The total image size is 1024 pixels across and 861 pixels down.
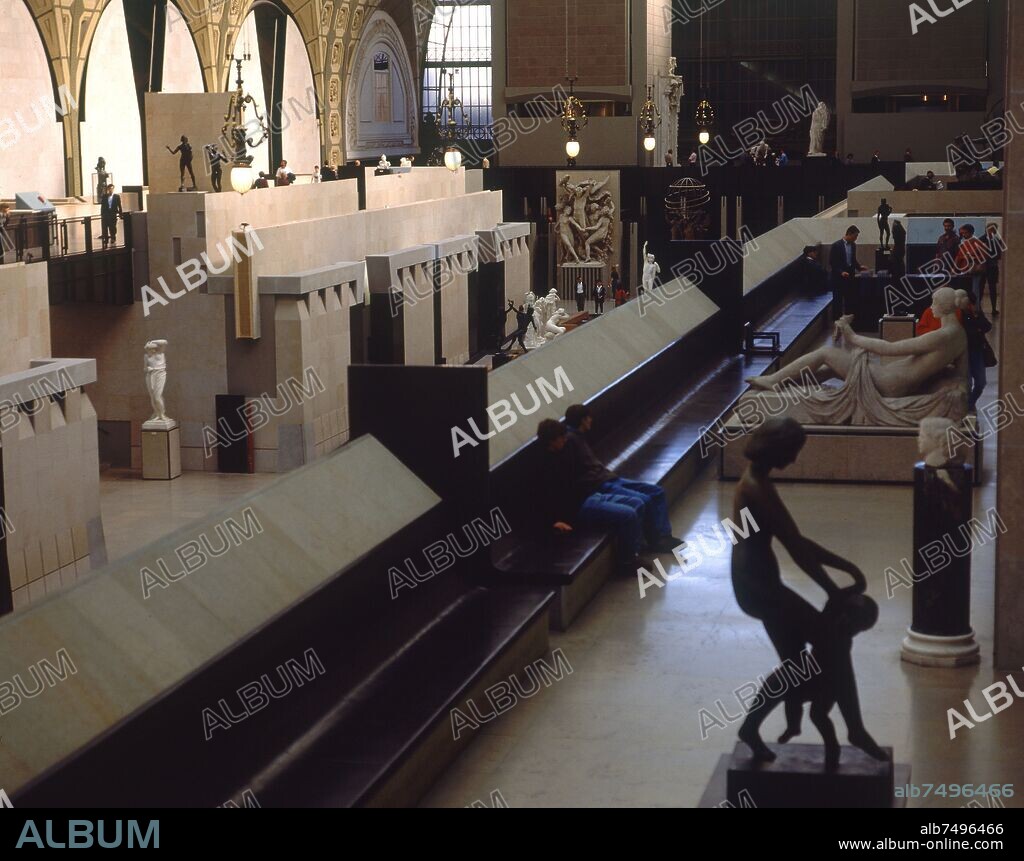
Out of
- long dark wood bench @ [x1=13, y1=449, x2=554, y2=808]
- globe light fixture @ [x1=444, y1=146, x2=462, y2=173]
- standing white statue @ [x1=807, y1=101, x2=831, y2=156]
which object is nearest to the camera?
long dark wood bench @ [x1=13, y1=449, x2=554, y2=808]

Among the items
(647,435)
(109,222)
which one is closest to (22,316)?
(647,435)

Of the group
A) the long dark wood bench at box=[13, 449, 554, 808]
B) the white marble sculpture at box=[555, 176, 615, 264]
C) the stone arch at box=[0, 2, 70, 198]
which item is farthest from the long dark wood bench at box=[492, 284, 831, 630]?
the white marble sculpture at box=[555, 176, 615, 264]

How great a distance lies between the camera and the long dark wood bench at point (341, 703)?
5.23 metres

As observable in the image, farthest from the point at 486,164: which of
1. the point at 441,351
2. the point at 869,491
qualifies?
the point at 869,491

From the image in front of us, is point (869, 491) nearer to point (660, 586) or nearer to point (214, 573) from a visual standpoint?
point (660, 586)

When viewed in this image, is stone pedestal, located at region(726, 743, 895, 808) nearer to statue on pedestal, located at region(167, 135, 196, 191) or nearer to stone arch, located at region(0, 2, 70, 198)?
statue on pedestal, located at region(167, 135, 196, 191)

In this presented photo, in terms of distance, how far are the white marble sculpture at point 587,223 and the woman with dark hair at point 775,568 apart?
34.2 metres

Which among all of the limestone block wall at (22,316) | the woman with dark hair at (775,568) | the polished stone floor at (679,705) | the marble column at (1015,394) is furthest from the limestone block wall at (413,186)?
the woman with dark hair at (775,568)

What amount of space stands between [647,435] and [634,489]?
9.13 feet

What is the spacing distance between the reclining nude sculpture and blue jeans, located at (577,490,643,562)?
277 centimetres

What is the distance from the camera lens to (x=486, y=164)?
41750 millimetres

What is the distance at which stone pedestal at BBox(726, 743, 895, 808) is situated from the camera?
5.57 m

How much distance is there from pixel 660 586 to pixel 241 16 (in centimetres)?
3484

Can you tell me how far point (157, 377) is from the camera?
1944 centimetres
